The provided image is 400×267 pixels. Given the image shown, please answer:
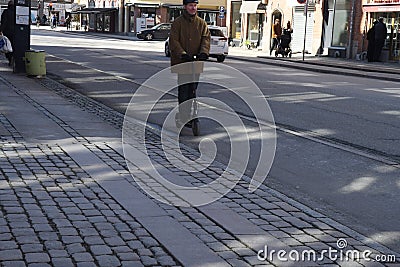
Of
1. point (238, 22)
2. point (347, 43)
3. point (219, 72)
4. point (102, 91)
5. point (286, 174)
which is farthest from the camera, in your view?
point (238, 22)

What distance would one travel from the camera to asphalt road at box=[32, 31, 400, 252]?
245 inches

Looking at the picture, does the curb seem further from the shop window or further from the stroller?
the shop window

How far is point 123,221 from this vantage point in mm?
5227

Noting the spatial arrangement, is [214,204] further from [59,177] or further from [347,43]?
[347,43]

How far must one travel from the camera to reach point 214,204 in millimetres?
5902

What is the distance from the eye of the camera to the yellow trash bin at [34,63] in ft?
53.4

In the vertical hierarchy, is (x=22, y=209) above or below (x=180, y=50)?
below

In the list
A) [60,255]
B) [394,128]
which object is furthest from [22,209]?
[394,128]

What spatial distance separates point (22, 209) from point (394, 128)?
7.52m

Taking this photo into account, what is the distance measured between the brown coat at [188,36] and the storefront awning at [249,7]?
120ft

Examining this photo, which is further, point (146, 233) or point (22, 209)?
point (22, 209)

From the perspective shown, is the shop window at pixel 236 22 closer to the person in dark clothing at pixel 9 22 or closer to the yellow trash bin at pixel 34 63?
the person in dark clothing at pixel 9 22

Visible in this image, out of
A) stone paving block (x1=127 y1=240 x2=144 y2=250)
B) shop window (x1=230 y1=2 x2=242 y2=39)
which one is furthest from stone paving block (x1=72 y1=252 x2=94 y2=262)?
shop window (x1=230 y1=2 x2=242 y2=39)

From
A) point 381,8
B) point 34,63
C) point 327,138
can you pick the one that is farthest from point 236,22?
point 327,138
